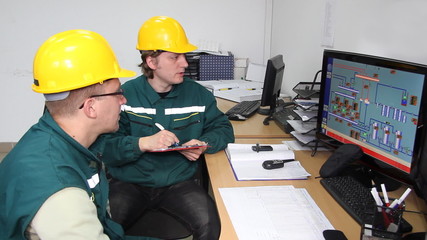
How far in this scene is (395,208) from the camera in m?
1.03

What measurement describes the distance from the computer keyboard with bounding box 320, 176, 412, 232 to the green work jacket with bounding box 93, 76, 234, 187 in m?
0.61

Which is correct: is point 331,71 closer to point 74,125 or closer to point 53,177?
point 74,125

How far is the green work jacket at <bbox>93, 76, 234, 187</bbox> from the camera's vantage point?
1800 mm

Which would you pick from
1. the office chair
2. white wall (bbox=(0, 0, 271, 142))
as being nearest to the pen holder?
the office chair

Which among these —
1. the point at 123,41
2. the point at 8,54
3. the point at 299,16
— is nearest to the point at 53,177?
the point at 299,16

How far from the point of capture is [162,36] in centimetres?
189

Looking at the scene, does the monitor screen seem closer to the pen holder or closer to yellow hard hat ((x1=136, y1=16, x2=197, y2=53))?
yellow hard hat ((x1=136, y1=16, x2=197, y2=53))

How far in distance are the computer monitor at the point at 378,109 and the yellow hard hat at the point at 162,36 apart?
0.77 metres

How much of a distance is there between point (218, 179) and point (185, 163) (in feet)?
1.36

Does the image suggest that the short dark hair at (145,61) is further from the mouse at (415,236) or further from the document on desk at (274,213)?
the mouse at (415,236)

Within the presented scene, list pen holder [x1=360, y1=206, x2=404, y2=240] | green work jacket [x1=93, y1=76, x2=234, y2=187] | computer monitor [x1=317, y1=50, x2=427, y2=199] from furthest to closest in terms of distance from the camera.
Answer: green work jacket [x1=93, y1=76, x2=234, y2=187] → computer monitor [x1=317, y1=50, x2=427, y2=199] → pen holder [x1=360, y1=206, x2=404, y2=240]

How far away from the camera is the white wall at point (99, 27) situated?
347 cm

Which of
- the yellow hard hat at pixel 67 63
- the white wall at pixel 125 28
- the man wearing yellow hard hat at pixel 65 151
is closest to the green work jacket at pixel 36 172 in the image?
the man wearing yellow hard hat at pixel 65 151

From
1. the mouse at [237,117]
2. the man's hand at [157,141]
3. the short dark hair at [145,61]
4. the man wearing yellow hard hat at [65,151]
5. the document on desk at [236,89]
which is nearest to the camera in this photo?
the man wearing yellow hard hat at [65,151]
